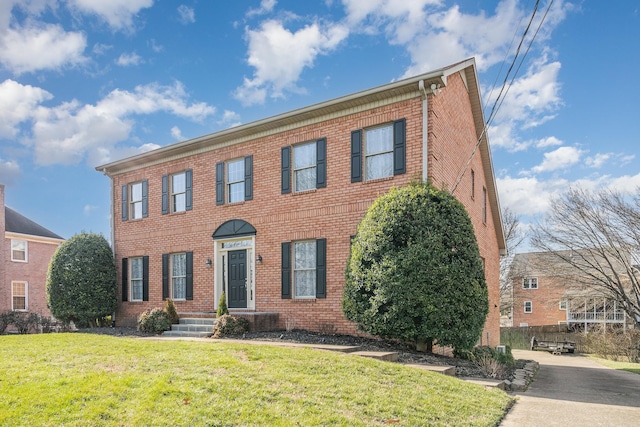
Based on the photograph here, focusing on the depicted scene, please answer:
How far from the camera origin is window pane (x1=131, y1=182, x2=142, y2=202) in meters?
17.6

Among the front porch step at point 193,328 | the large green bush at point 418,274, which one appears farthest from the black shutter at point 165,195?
the large green bush at point 418,274

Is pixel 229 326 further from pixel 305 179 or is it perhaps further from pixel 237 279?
pixel 305 179

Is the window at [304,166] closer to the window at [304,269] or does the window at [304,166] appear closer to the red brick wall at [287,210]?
the red brick wall at [287,210]

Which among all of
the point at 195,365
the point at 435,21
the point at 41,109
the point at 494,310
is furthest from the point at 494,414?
the point at 41,109

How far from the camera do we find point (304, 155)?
13.5 metres

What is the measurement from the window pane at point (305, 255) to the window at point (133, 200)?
7209mm

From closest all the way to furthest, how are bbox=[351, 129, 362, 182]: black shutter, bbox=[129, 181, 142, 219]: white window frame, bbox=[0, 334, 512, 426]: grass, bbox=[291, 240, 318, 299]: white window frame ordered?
bbox=[0, 334, 512, 426]: grass
bbox=[351, 129, 362, 182]: black shutter
bbox=[291, 240, 318, 299]: white window frame
bbox=[129, 181, 142, 219]: white window frame

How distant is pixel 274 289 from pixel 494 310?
952 centimetres

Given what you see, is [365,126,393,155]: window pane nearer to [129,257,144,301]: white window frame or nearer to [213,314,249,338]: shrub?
[213,314,249,338]: shrub

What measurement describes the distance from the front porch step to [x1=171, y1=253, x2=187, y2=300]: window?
2.01 metres

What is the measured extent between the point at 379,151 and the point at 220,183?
5.60 m

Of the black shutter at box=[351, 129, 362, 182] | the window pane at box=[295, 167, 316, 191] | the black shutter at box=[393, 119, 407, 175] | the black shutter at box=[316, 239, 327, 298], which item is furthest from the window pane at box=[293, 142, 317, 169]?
the black shutter at box=[393, 119, 407, 175]

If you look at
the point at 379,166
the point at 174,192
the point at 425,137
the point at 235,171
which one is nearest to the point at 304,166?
the point at 379,166

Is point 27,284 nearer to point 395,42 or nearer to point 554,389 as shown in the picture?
point 395,42
